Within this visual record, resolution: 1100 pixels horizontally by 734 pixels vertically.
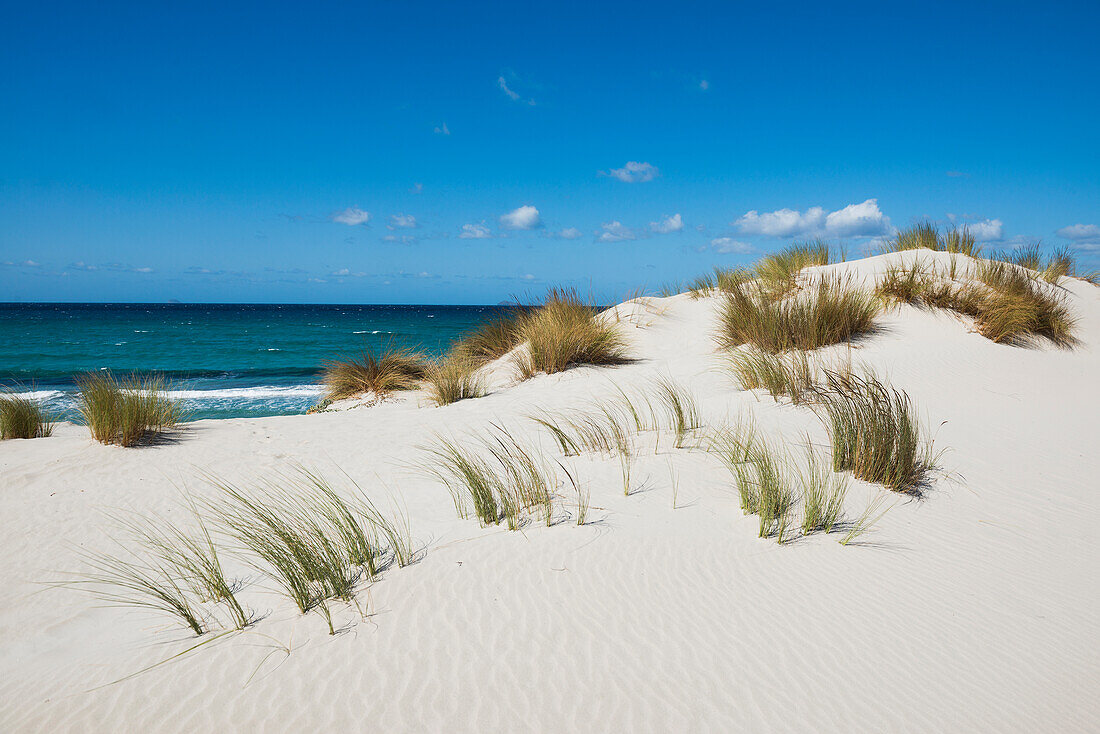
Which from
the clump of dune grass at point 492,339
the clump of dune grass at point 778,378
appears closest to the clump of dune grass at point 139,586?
the clump of dune grass at point 778,378

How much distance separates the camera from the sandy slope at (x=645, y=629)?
82.1 inches

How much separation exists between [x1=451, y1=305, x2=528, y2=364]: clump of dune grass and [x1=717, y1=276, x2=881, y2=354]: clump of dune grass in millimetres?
4783

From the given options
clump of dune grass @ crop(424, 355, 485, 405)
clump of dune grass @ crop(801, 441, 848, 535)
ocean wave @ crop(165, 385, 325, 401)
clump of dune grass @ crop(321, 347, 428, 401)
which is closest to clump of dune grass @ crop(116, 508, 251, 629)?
clump of dune grass @ crop(801, 441, 848, 535)

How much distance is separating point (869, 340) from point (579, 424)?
217 inches

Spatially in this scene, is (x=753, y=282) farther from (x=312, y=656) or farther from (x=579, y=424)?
(x=312, y=656)

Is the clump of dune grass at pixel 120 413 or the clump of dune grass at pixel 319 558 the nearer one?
the clump of dune grass at pixel 319 558

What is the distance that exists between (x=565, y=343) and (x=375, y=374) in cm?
402

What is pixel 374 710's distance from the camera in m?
2.08

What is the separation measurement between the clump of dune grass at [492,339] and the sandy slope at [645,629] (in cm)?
→ 743

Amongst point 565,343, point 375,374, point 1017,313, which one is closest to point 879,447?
point 565,343

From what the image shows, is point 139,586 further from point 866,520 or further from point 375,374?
point 375,374

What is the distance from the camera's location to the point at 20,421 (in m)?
7.06

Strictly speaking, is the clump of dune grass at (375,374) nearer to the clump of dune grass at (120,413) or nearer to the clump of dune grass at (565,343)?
the clump of dune grass at (565,343)

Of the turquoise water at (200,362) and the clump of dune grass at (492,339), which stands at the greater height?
the clump of dune grass at (492,339)
